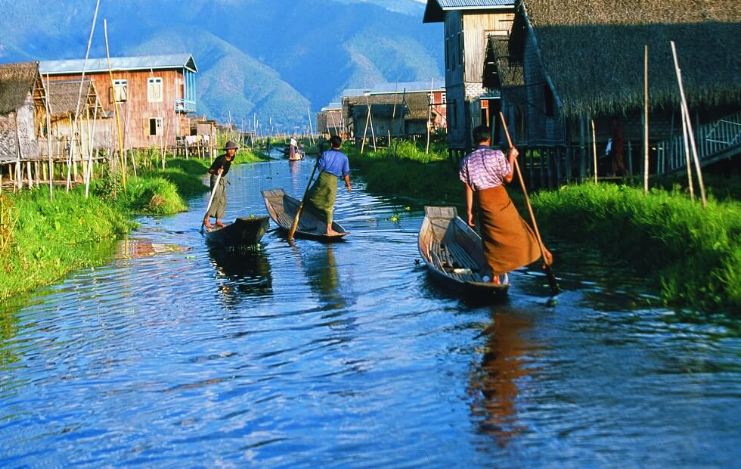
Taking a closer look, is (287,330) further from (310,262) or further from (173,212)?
(173,212)

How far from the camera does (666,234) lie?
1245cm

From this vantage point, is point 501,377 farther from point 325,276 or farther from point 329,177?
point 329,177

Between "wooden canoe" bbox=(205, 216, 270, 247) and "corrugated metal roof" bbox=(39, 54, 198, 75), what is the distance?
40.7 m

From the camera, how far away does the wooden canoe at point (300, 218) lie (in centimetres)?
1783

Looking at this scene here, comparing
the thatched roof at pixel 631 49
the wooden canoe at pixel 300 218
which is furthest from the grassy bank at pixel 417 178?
the wooden canoe at pixel 300 218

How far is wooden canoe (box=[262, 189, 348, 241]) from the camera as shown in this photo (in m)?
17.8

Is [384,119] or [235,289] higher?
[384,119]

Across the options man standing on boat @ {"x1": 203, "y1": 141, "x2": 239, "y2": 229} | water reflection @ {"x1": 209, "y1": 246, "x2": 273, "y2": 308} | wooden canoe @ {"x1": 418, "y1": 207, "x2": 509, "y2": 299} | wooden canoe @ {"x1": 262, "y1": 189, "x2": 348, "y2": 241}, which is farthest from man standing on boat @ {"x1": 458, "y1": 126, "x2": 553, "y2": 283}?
man standing on boat @ {"x1": 203, "y1": 141, "x2": 239, "y2": 229}

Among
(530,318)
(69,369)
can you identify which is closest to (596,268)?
(530,318)

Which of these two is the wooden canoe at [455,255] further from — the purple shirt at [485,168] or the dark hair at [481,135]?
the dark hair at [481,135]

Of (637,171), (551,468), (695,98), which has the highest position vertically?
(695,98)

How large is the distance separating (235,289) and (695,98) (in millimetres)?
12110

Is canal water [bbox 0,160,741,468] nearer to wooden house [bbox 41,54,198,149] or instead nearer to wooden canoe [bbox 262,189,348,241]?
wooden canoe [bbox 262,189,348,241]

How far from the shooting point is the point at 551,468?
5.98m
